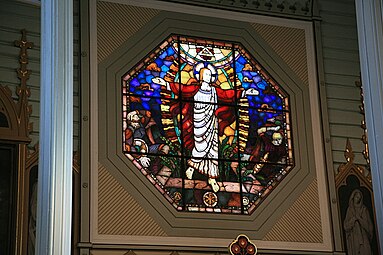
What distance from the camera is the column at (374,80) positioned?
7.24 metres

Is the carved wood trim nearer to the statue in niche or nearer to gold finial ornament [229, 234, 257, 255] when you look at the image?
gold finial ornament [229, 234, 257, 255]

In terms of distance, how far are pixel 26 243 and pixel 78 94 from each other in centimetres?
199

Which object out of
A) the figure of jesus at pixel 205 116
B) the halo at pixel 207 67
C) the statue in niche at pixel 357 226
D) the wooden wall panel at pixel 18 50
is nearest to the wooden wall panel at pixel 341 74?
the statue in niche at pixel 357 226

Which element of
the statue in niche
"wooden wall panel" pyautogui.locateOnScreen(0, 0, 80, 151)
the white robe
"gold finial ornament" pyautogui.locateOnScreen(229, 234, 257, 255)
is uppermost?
"wooden wall panel" pyautogui.locateOnScreen(0, 0, 80, 151)

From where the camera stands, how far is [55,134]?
6.80m

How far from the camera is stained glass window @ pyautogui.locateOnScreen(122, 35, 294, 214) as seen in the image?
35.4 feet

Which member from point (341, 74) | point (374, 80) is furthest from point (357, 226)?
point (374, 80)

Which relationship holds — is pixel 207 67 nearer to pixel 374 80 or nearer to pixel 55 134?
pixel 374 80

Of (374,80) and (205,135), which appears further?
(205,135)

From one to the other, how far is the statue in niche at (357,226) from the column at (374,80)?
12.9 feet

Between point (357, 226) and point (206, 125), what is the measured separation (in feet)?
7.73

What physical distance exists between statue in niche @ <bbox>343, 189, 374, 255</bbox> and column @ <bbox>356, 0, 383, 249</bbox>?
12.9 feet

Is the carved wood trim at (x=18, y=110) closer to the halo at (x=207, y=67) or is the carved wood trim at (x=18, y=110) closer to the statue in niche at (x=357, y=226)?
the halo at (x=207, y=67)

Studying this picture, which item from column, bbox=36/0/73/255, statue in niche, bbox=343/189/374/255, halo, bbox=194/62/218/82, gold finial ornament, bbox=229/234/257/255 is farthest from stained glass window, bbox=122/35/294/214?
column, bbox=36/0/73/255
